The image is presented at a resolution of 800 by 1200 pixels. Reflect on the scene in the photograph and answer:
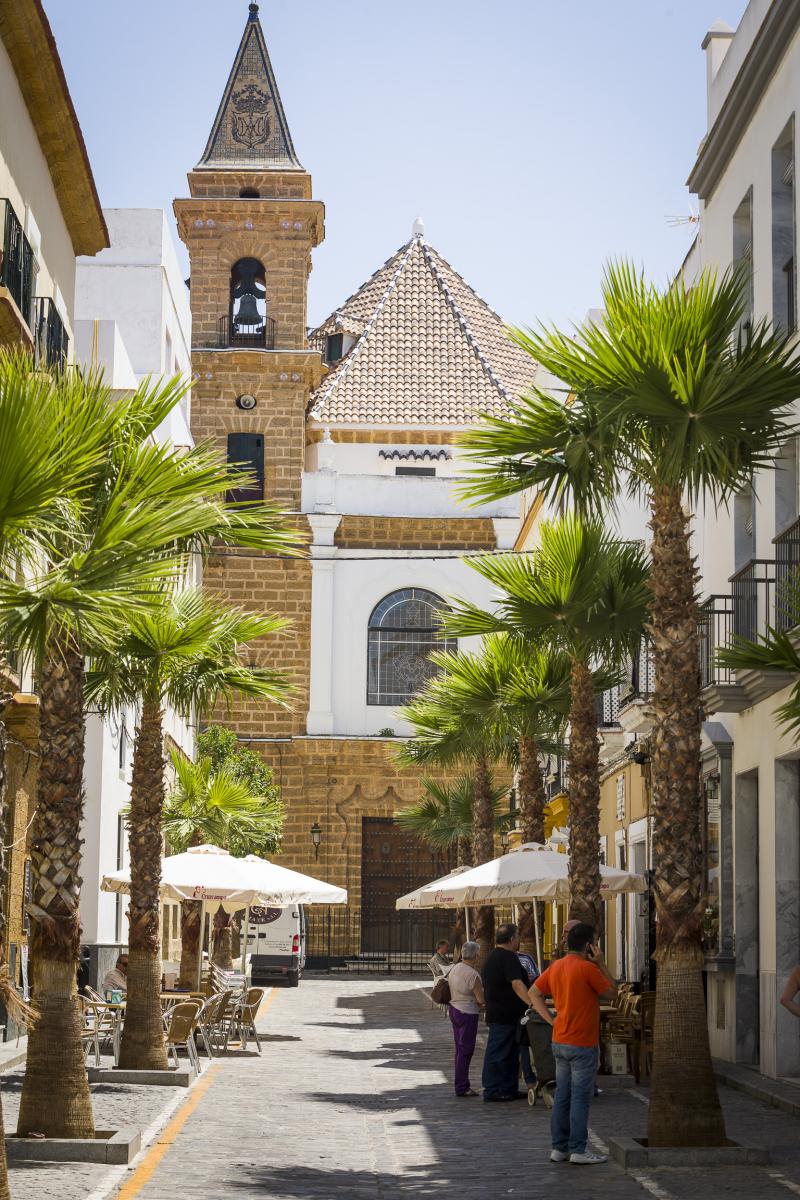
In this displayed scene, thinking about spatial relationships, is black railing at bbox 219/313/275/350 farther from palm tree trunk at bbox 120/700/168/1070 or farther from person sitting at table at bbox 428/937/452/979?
palm tree trunk at bbox 120/700/168/1070

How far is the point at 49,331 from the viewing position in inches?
896

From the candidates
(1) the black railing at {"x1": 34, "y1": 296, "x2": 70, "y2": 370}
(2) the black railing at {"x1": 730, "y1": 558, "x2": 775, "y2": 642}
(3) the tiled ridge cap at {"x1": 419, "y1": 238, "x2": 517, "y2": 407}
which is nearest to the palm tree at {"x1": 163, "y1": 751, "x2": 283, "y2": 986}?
(1) the black railing at {"x1": 34, "y1": 296, "x2": 70, "y2": 370}

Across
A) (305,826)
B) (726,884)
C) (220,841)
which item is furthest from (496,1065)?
(305,826)

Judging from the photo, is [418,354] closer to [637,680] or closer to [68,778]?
[637,680]

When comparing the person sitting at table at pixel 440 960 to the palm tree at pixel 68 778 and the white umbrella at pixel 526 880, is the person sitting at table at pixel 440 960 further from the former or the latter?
the palm tree at pixel 68 778

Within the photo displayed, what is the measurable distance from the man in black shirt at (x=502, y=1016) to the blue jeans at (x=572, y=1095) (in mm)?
4047

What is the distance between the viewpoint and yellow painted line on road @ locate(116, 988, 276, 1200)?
1146 cm

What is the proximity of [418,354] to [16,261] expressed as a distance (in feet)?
120

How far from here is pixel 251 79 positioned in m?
51.2

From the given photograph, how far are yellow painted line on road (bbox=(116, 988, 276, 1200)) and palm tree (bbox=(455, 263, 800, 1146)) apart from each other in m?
3.54

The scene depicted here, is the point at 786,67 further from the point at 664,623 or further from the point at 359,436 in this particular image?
the point at 359,436

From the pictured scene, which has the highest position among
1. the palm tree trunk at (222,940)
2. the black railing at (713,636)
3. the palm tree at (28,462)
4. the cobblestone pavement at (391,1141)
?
the black railing at (713,636)

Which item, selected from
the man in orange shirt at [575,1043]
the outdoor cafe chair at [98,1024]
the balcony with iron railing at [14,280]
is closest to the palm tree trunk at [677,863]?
the man in orange shirt at [575,1043]

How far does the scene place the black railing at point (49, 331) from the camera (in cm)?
2178
